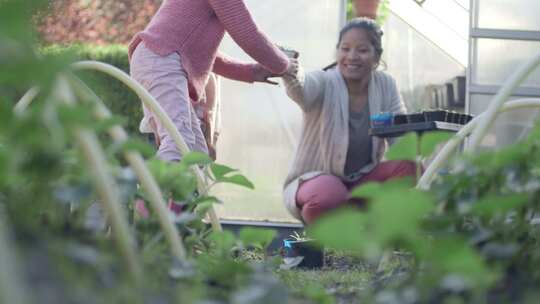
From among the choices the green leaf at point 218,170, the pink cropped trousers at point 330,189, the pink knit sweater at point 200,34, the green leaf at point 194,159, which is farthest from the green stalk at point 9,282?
the pink cropped trousers at point 330,189

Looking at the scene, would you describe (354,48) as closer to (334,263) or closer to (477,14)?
(334,263)

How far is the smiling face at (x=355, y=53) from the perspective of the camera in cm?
409

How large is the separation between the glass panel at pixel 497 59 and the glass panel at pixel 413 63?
2.06 ft

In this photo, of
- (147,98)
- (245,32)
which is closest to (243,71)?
(245,32)

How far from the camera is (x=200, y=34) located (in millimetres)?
3434

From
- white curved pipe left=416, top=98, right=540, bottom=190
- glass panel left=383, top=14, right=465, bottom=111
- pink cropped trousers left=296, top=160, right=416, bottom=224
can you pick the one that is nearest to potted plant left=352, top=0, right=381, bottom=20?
pink cropped trousers left=296, top=160, right=416, bottom=224

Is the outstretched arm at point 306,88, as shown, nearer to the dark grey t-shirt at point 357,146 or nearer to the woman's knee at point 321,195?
the dark grey t-shirt at point 357,146

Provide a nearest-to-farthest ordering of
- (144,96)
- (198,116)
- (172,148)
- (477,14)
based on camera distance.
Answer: (144,96) < (172,148) < (198,116) < (477,14)

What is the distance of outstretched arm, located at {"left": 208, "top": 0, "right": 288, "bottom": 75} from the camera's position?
11.1ft

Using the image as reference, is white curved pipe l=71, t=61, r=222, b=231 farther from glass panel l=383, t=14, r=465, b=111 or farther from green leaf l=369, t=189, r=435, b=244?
glass panel l=383, t=14, r=465, b=111

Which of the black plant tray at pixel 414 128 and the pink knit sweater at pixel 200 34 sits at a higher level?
the pink knit sweater at pixel 200 34

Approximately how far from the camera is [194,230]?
1.83 m

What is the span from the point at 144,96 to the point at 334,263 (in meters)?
1.86

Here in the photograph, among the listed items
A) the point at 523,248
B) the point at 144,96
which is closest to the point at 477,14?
the point at 144,96
